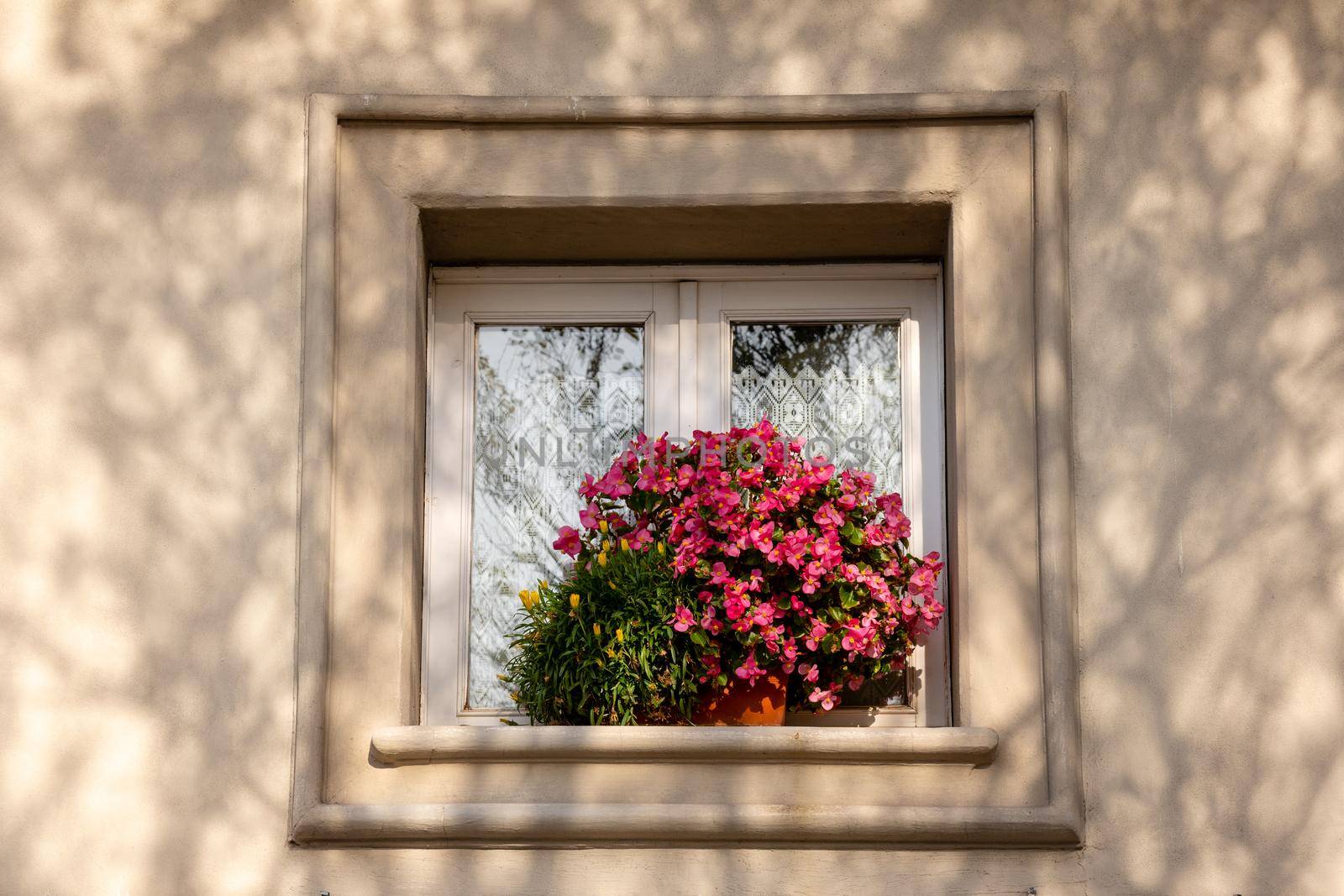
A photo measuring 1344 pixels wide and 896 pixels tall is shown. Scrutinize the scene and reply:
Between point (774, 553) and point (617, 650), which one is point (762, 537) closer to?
point (774, 553)

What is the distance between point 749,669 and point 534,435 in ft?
3.09

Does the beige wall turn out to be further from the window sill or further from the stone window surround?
the window sill

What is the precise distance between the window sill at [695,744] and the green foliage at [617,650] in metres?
0.09

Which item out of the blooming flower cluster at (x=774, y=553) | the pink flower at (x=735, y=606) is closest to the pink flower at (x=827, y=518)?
the blooming flower cluster at (x=774, y=553)

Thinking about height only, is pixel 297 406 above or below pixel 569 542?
above

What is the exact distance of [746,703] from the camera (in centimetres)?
372

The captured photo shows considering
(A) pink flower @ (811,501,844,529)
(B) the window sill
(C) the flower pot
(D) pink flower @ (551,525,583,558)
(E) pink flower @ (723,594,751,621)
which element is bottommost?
(B) the window sill

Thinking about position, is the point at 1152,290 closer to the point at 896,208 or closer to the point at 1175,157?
the point at 1175,157

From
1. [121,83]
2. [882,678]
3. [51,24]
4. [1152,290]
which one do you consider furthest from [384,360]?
[1152,290]

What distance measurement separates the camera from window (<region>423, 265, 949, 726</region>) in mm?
4059

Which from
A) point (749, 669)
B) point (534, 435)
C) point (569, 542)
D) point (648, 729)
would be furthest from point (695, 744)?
point (534, 435)

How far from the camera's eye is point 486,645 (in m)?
4.03

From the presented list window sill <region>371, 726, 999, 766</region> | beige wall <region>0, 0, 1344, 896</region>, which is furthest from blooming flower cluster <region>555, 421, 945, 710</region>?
beige wall <region>0, 0, 1344, 896</region>

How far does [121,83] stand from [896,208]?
2.02 m
